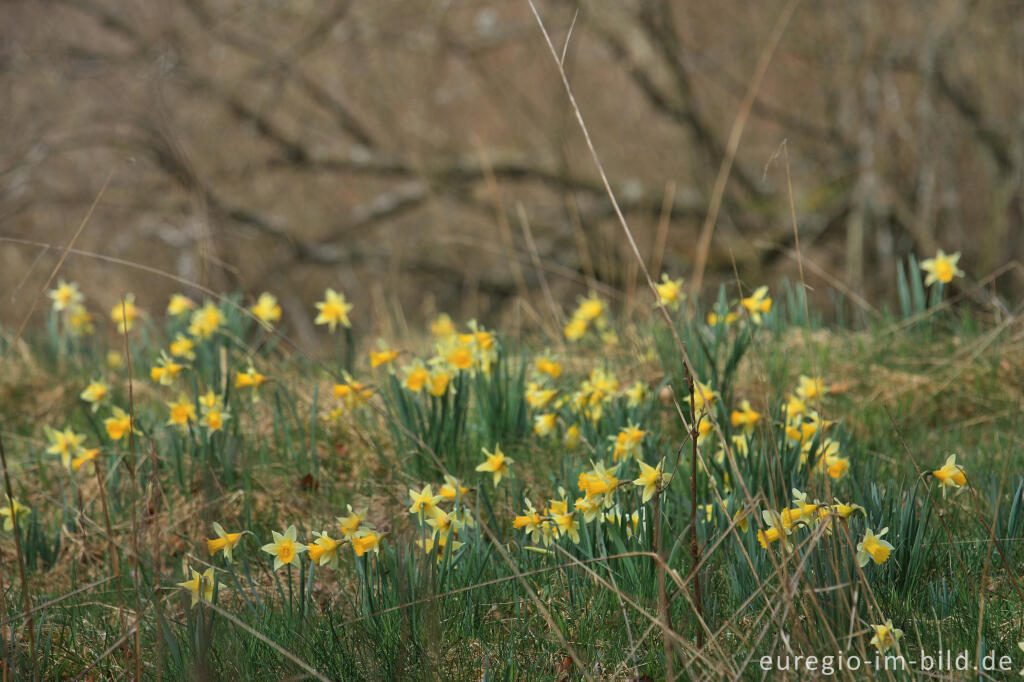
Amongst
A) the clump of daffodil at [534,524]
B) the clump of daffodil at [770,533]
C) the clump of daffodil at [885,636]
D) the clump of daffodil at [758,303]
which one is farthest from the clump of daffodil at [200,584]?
the clump of daffodil at [758,303]

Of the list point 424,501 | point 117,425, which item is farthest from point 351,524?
point 117,425

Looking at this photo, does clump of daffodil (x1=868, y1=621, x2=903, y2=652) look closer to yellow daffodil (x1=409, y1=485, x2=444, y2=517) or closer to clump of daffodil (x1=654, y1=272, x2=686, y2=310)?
yellow daffodil (x1=409, y1=485, x2=444, y2=517)

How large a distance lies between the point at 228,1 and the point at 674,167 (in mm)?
4661

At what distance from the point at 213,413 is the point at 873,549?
1.63m

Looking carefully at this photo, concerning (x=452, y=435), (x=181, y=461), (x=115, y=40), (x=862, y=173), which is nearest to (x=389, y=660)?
(x=452, y=435)

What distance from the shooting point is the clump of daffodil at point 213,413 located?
2375 millimetres

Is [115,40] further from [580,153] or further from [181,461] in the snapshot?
[181,461]

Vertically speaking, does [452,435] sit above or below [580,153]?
below

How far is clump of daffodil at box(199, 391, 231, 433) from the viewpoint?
2375 millimetres

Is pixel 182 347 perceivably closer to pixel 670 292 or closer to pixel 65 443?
pixel 65 443

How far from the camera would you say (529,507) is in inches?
71.1

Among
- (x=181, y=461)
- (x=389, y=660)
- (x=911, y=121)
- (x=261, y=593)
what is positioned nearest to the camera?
(x=389, y=660)

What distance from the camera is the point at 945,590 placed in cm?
163

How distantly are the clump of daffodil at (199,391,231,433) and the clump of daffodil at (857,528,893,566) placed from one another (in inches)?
61.6
